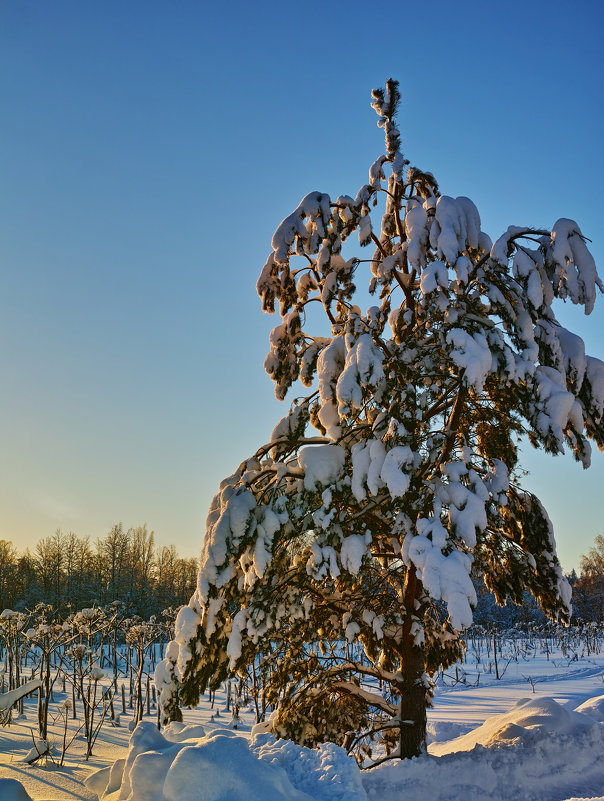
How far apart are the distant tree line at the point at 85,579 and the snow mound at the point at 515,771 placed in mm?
42909

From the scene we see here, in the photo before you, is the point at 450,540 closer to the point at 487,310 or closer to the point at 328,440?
the point at 328,440

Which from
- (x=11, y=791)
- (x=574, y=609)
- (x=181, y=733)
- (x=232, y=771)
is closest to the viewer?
(x=232, y=771)

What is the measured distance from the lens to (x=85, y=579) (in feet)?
175

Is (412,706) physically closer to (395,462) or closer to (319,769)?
(319,769)

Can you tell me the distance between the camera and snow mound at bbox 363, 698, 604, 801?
4.62 meters

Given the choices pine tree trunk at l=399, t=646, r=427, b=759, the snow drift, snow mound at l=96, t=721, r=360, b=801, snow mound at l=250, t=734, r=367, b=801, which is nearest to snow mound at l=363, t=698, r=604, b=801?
the snow drift

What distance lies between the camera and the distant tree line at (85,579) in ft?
152

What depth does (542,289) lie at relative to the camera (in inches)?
212

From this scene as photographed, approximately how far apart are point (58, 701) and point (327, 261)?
2771cm

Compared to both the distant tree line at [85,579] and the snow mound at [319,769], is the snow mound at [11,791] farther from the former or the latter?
the distant tree line at [85,579]

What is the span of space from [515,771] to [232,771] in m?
2.75

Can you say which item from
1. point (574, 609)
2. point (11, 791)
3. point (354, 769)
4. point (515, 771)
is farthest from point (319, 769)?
point (574, 609)

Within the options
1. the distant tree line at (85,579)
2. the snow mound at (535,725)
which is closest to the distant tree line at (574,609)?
the distant tree line at (85,579)

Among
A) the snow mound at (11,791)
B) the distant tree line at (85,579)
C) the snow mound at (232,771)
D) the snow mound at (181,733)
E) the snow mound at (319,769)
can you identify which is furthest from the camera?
the distant tree line at (85,579)
